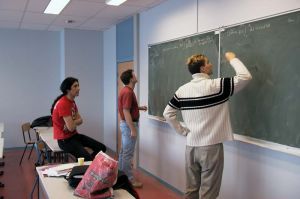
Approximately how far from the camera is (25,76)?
6.53m

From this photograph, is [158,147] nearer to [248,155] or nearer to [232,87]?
[248,155]

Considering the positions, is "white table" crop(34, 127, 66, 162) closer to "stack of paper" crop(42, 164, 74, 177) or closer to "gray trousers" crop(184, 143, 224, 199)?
"stack of paper" crop(42, 164, 74, 177)

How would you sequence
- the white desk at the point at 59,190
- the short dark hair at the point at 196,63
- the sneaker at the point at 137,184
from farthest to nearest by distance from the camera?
the sneaker at the point at 137,184 → the short dark hair at the point at 196,63 → the white desk at the point at 59,190

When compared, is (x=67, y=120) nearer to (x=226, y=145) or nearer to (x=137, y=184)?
(x=137, y=184)

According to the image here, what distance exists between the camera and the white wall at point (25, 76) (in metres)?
6.37

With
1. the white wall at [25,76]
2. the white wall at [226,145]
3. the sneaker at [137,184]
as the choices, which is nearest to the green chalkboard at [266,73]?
the white wall at [226,145]

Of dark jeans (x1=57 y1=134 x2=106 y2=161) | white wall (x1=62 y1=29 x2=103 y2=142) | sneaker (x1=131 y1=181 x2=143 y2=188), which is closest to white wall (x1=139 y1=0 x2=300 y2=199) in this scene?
sneaker (x1=131 y1=181 x2=143 y2=188)

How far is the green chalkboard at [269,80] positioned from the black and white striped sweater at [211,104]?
0.85 feet

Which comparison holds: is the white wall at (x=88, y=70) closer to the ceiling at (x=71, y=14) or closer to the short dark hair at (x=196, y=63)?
the ceiling at (x=71, y=14)

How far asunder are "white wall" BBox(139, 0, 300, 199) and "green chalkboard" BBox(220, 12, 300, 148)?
5.1 inches

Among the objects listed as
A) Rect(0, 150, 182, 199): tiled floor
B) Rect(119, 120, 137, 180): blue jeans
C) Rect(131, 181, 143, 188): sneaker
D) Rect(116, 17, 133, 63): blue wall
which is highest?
Rect(116, 17, 133, 63): blue wall

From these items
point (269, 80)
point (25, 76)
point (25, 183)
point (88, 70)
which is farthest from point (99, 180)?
point (25, 76)

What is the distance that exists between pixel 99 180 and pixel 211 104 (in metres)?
1.05

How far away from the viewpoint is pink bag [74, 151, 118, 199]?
1906mm
